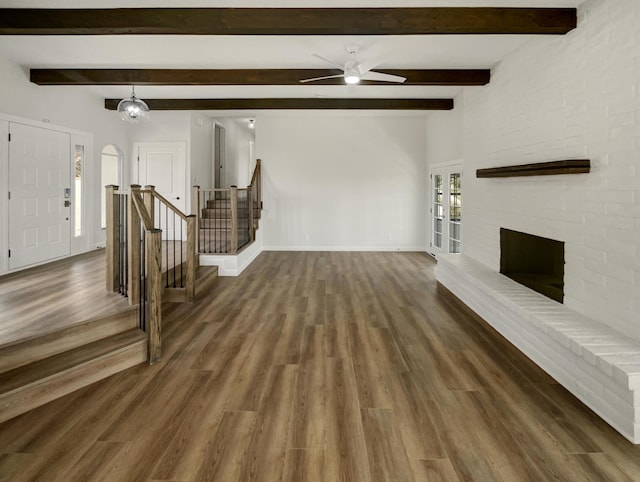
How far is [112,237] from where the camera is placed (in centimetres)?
432

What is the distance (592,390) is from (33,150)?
23.9ft

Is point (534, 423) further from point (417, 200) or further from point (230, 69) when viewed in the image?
point (417, 200)

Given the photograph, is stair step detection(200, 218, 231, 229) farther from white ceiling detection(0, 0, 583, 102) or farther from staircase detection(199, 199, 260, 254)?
white ceiling detection(0, 0, 583, 102)

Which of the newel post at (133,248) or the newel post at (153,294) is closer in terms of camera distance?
the newel post at (153,294)

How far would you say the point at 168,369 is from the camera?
3.39 meters

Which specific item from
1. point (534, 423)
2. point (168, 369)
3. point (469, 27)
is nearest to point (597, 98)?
point (469, 27)

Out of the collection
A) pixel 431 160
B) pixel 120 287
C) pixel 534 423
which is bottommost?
pixel 534 423

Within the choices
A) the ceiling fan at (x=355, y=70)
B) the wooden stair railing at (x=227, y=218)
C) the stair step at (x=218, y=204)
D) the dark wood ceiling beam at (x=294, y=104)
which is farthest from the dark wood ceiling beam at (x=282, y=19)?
the stair step at (x=218, y=204)

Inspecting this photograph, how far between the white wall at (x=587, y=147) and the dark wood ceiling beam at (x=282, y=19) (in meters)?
0.49

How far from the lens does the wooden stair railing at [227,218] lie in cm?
707

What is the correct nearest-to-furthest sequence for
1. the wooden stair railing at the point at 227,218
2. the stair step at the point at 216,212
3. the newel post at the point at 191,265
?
the newel post at the point at 191,265 < the wooden stair railing at the point at 227,218 < the stair step at the point at 216,212

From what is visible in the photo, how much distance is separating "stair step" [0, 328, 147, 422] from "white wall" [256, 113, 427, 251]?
6.52 metres

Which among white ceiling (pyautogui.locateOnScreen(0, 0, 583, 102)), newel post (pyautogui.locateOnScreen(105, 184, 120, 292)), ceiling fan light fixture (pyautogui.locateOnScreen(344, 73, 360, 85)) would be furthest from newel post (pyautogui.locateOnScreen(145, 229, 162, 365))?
ceiling fan light fixture (pyautogui.locateOnScreen(344, 73, 360, 85))

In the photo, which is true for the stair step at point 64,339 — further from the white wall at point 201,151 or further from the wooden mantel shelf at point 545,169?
the white wall at point 201,151
